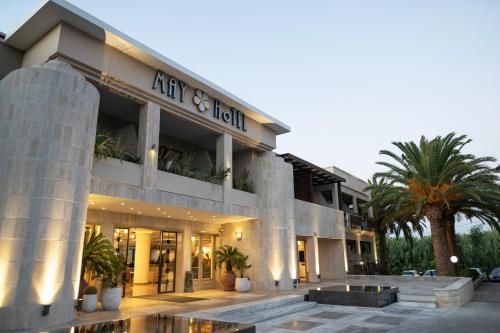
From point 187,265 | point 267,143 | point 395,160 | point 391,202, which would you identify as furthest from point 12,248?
point 391,202

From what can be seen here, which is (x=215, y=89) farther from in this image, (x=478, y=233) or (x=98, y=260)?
(x=478, y=233)

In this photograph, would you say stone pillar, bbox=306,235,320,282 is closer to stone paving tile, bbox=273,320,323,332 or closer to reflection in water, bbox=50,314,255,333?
stone paving tile, bbox=273,320,323,332

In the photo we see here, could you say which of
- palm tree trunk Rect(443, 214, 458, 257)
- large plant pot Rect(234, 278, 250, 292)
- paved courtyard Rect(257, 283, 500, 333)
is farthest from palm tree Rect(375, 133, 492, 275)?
large plant pot Rect(234, 278, 250, 292)

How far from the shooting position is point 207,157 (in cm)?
1891

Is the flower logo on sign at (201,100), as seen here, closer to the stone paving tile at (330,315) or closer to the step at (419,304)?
the stone paving tile at (330,315)

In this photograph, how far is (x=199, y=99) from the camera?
14.7 m

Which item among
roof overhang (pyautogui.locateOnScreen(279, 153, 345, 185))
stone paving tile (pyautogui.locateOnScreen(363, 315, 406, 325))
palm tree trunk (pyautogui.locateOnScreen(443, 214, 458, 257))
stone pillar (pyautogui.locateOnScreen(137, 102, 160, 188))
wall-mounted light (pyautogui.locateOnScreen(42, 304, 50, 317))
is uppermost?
roof overhang (pyautogui.locateOnScreen(279, 153, 345, 185))

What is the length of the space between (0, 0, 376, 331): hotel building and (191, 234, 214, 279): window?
0.05 metres

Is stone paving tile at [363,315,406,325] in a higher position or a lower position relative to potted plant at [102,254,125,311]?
lower

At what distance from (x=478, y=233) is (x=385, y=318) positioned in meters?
34.8

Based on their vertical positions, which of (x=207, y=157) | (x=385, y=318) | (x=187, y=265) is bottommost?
(x=385, y=318)

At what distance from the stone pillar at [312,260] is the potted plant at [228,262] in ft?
21.7

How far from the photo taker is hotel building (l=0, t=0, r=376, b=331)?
8.55 m

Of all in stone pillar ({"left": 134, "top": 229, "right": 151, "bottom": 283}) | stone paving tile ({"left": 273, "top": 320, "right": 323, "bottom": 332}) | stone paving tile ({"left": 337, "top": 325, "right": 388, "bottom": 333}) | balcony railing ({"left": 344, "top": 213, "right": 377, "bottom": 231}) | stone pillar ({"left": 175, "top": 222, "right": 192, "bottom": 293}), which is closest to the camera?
stone paving tile ({"left": 337, "top": 325, "right": 388, "bottom": 333})
